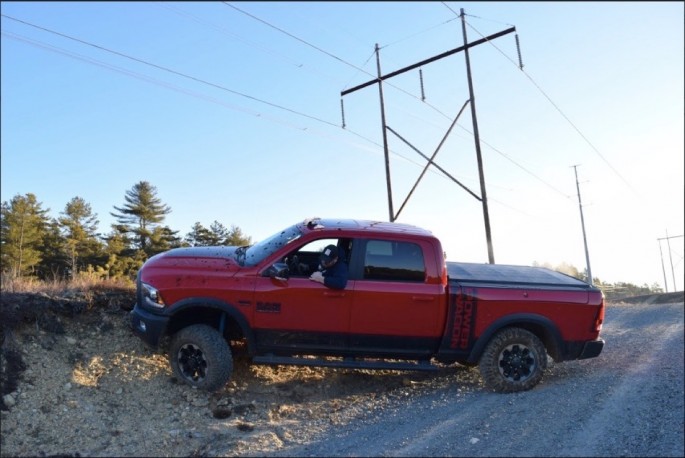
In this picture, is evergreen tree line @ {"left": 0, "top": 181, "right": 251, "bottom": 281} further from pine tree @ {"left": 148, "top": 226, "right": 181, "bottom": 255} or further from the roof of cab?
the roof of cab

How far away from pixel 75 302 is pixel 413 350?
4.62 meters

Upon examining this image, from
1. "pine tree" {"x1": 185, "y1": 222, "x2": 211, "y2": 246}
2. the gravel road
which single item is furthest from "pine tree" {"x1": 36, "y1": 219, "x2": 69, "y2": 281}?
the gravel road

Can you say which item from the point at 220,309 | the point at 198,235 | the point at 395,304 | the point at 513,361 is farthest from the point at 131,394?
the point at 198,235

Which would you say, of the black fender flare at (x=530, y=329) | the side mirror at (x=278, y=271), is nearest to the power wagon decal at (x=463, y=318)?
the black fender flare at (x=530, y=329)

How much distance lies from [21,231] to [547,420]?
23.0 m

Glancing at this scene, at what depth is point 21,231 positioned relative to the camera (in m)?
22.5

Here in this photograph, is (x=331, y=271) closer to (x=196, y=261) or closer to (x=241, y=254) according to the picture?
(x=241, y=254)

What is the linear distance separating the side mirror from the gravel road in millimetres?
1870

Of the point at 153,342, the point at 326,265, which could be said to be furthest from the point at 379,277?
the point at 153,342

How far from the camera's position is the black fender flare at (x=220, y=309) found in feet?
20.8

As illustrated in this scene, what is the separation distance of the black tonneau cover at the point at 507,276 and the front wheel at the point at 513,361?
2.22ft

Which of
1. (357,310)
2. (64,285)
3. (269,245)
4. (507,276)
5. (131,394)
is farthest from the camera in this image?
(64,285)

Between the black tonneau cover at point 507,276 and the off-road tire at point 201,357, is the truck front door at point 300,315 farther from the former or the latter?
the black tonneau cover at point 507,276

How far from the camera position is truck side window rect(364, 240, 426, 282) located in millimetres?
6781
